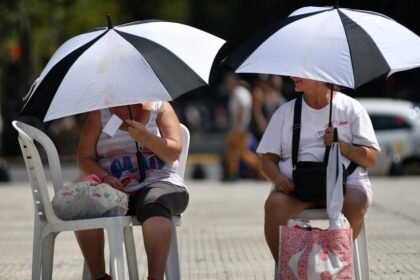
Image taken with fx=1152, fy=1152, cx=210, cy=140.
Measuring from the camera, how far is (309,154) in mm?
6520

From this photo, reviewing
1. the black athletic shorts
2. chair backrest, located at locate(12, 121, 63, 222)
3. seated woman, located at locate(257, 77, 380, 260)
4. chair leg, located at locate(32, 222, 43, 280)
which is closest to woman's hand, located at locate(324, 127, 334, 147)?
seated woman, located at locate(257, 77, 380, 260)

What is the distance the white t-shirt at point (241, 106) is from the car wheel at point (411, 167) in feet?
10.2

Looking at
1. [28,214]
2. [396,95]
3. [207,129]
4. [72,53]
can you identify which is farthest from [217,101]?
[72,53]

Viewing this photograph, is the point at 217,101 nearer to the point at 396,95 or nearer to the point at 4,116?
the point at 396,95

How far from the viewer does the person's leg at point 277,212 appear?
20.9 ft

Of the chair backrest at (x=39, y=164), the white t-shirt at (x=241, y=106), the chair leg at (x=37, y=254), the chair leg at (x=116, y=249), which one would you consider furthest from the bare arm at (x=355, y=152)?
the white t-shirt at (x=241, y=106)

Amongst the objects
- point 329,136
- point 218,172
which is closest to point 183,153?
point 329,136

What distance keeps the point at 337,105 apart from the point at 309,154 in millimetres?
319

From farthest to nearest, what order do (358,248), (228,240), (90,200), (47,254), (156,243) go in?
(228,240), (358,248), (47,254), (90,200), (156,243)

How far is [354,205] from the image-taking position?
6.36m

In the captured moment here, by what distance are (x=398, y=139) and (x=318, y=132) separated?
1440 cm

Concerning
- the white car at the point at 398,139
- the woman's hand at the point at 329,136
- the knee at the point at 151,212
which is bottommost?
the white car at the point at 398,139

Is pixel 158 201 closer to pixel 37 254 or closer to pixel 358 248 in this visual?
pixel 37 254

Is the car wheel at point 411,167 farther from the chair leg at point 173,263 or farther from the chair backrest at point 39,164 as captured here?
the chair backrest at point 39,164
